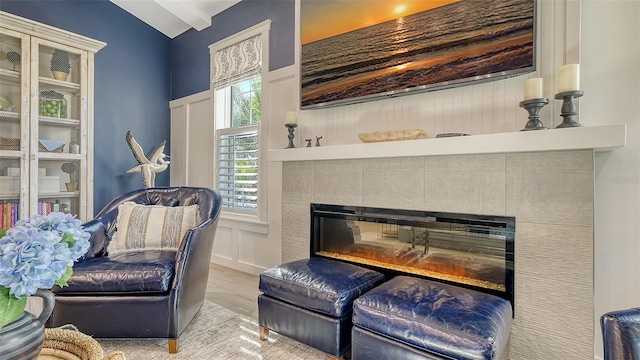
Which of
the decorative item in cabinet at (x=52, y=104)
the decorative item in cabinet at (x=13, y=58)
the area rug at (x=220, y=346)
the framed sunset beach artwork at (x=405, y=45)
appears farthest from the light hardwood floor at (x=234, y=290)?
the decorative item in cabinet at (x=13, y=58)

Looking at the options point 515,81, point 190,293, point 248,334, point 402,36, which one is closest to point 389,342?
point 248,334

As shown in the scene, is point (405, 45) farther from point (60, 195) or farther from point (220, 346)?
point (60, 195)

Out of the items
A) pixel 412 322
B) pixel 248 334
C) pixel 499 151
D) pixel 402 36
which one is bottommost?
pixel 248 334

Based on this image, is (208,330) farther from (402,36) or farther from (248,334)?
(402,36)

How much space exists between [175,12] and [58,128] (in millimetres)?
1856

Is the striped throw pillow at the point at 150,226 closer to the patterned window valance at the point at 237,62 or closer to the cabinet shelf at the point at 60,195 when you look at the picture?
the cabinet shelf at the point at 60,195

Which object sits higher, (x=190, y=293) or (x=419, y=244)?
(x=419, y=244)

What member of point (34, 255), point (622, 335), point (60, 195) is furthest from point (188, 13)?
point (622, 335)

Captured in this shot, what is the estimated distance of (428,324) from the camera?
4.47ft

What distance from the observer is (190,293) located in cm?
201

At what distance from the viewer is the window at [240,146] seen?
3.42 meters

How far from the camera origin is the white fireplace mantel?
4.75 feet

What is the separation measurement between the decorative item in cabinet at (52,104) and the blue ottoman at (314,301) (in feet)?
9.46

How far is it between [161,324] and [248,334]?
1.79 ft
